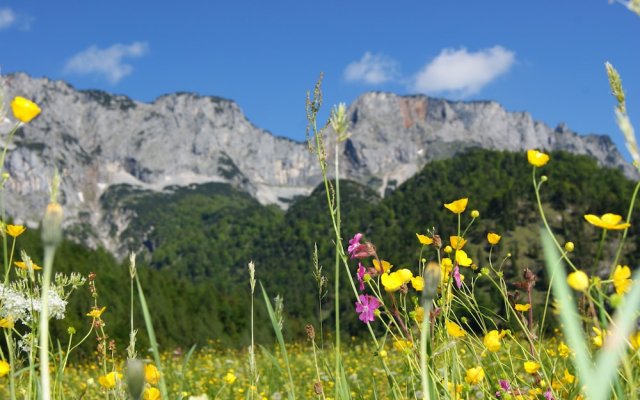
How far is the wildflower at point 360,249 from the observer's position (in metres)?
2.13

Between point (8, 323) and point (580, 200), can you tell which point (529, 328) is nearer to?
point (8, 323)

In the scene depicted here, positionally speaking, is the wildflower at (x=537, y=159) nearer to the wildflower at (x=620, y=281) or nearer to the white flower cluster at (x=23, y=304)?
the wildflower at (x=620, y=281)

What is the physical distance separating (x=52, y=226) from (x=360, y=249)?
1.65m

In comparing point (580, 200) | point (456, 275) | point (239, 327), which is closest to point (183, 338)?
point (239, 327)

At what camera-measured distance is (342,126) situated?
1.43 m

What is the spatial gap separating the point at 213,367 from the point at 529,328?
941 centimetres

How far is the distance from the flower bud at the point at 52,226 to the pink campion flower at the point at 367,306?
5.43 feet

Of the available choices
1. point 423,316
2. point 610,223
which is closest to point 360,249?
point 423,316

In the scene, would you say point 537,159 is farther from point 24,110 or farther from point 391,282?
point 24,110

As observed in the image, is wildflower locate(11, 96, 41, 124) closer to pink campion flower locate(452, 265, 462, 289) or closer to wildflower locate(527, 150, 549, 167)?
wildflower locate(527, 150, 549, 167)

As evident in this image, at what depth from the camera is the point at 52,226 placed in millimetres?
771

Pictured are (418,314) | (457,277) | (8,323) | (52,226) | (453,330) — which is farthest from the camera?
(457,277)

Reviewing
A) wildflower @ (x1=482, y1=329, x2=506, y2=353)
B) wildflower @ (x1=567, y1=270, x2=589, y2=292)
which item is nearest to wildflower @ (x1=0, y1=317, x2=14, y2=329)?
wildflower @ (x1=482, y1=329, x2=506, y2=353)

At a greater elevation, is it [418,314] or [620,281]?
[620,281]
